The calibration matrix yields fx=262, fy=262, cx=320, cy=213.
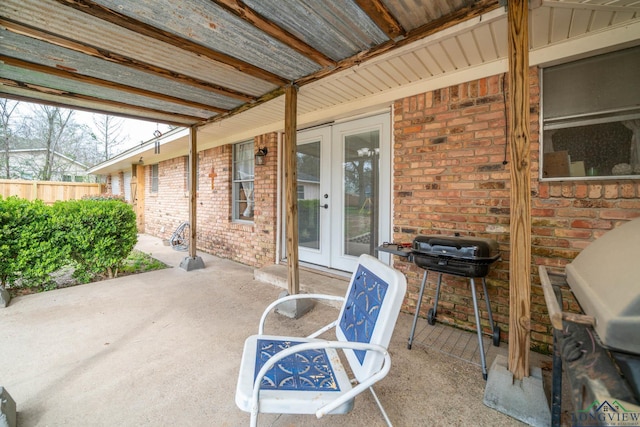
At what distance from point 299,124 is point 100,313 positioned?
3.55m

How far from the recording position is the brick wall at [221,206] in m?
4.70

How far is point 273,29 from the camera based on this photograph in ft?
6.63

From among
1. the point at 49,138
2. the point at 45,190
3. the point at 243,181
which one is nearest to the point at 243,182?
the point at 243,181

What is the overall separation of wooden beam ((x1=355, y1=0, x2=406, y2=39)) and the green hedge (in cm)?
475

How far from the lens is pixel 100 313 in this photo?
3.01 meters

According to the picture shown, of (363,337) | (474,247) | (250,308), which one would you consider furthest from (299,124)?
(363,337)

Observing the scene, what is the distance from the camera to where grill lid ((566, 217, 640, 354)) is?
828 millimetres

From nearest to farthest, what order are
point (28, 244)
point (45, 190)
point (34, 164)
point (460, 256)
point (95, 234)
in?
point (460, 256), point (28, 244), point (95, 234), point (45, 190), point (34, 164)

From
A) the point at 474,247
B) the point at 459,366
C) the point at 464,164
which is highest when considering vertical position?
the point at 464,164

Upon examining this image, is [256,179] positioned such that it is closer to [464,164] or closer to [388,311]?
[464,164]

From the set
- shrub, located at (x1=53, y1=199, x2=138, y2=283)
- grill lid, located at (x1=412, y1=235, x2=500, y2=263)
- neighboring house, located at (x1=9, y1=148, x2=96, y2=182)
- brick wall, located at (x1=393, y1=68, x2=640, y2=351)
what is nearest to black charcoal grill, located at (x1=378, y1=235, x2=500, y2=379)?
grill lid, located at (x1=412, y1=235, x2=500, y2=263)

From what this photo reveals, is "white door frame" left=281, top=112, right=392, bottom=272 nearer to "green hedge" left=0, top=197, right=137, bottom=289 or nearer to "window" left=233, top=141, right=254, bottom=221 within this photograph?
"window" left=233, top=141, right=254, bottom=221

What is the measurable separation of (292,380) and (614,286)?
137cm

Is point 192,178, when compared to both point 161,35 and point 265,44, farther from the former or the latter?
point 265,44
